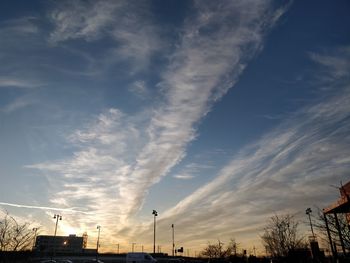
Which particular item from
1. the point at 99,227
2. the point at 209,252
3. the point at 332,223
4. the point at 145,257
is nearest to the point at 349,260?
the point at 332,223

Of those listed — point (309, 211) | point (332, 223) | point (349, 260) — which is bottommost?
point (349, 260)

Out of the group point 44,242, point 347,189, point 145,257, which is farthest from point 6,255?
point 44,242

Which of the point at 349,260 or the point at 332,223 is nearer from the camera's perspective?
the point at 349,260

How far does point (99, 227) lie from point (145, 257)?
164ft

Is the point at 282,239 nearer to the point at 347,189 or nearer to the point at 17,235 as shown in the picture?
the point at 347,189

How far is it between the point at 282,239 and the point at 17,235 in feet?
111

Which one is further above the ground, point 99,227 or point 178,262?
point 99,227

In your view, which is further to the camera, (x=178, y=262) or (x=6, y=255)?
(x=178, y=262)

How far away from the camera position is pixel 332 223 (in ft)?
93.9

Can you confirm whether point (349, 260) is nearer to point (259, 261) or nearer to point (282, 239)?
point (282, 239)

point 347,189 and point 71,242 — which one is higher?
point 71,242

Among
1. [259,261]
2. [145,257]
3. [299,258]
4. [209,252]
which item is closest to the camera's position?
[299,258]

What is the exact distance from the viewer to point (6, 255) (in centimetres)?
3058

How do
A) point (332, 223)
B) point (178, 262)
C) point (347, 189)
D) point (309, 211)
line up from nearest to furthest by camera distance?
point (347, 189)
point (332, 223)
point (309, 211)
point (178, 262)
